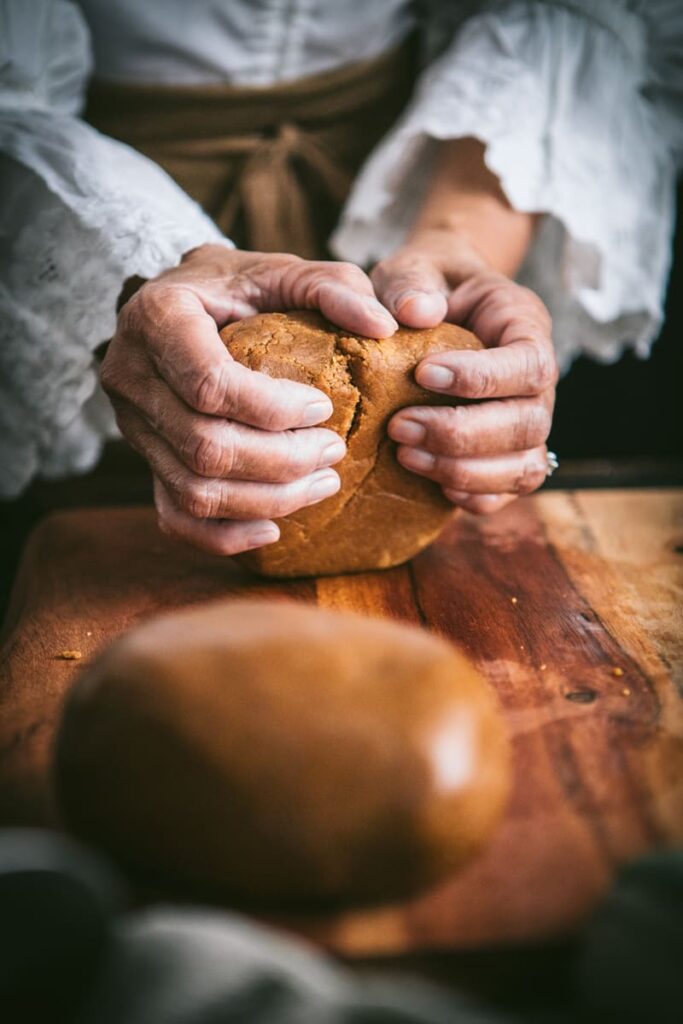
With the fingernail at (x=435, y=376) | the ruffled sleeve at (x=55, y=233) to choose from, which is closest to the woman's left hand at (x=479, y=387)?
the fingernail at (x=435, y=376)

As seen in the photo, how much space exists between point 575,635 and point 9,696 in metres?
0.59

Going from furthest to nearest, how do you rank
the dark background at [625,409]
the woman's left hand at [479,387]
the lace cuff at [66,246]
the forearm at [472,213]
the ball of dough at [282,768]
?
1. the dark background at [625,409]
2. the forearm at [472,213]
3. the lace cuff at [66,246]
4. the woman's left hand at [479,387]
5. the ball of dough at [282,768]

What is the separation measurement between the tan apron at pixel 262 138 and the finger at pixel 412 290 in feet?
1.32

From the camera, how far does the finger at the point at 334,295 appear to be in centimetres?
97

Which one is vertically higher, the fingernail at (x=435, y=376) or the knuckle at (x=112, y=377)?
the fingernail at (x=435, y=376)

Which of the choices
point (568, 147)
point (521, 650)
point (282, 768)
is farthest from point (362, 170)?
point (282, 768)

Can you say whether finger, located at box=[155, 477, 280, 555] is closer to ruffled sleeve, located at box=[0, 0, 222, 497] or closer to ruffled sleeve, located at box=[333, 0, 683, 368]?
ruffled sleeve, located at box=[0, 0, 222, 497]

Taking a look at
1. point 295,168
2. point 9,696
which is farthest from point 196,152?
point 9,696

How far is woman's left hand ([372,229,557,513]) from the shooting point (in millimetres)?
997

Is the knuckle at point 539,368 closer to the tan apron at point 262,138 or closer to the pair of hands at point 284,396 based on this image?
the pair of hands at point 284,396

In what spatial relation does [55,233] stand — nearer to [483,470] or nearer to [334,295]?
[334,295]

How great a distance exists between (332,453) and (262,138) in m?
0.73

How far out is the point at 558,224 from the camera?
4.76ft

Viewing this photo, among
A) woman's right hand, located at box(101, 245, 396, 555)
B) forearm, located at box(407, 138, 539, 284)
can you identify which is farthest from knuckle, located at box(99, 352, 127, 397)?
forearm, located at box(407, 138, 539, 284)
